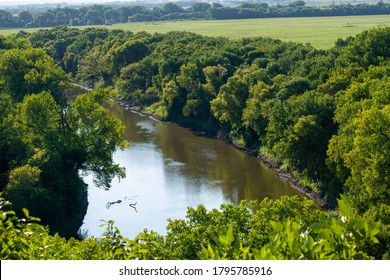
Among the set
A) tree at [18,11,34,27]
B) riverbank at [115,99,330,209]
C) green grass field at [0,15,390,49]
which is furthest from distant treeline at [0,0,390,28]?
riverbank at [115,99,330,209]

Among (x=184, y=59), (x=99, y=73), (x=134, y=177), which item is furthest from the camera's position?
(x=99, y=73)

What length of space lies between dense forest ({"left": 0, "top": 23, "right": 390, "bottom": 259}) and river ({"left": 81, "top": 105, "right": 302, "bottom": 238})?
5.80ft

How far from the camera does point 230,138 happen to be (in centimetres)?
5628

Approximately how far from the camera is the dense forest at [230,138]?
1028 cm

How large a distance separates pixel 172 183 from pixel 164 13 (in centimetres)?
12268

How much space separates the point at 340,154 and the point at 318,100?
756 centimetres

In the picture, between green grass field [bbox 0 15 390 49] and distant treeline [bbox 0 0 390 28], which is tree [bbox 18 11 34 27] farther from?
green grass field [bbox 0 15 390 49]

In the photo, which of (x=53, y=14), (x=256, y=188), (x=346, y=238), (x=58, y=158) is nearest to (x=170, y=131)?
(x=256, y=188)

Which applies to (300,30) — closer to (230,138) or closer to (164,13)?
(230,138)

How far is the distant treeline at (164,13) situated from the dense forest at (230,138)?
69.6 metres

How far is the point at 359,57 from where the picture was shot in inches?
1924

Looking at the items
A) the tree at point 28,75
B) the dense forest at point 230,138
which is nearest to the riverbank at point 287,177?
the dense forest at point 230,138
